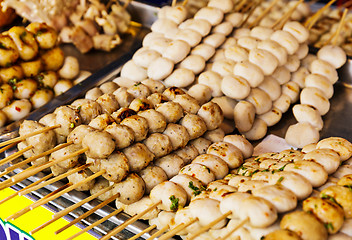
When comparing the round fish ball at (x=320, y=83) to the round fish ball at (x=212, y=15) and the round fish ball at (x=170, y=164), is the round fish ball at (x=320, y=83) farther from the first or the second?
the round fish ball at (x=170, y=164)

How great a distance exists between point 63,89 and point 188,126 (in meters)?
1.48

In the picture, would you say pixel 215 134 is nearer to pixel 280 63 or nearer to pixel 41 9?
pixel 280 63

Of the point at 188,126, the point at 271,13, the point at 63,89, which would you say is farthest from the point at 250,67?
the point at 271,13

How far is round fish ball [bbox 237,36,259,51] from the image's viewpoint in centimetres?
337

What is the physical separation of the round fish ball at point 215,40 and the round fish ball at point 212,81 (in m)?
0.36

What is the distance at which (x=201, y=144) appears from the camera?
270cm

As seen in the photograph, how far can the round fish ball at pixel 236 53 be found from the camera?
3.27 metres

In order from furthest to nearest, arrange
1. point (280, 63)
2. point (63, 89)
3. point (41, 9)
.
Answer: point (41, 9)
point (63, 89)
point (280, 63)

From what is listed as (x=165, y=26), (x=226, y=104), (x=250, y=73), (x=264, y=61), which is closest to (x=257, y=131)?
(x=226, y=104)

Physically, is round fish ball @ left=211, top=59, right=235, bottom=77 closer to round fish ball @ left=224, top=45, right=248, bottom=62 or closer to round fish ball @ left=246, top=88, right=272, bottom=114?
round fish ball @ left=224, top=45, right=248, bottom=62

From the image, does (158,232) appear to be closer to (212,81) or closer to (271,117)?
(212,81)

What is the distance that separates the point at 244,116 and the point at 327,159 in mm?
989

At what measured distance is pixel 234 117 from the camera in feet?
9.96

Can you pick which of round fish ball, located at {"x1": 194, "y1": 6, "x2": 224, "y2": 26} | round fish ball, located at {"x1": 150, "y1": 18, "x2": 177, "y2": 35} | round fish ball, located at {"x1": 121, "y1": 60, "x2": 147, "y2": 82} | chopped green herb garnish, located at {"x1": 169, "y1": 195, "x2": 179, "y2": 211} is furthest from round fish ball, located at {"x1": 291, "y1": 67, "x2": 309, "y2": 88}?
chopped green herb garnish, located at {"x1": 169, "y1": 195, "x2": 179, "y2": 211}
